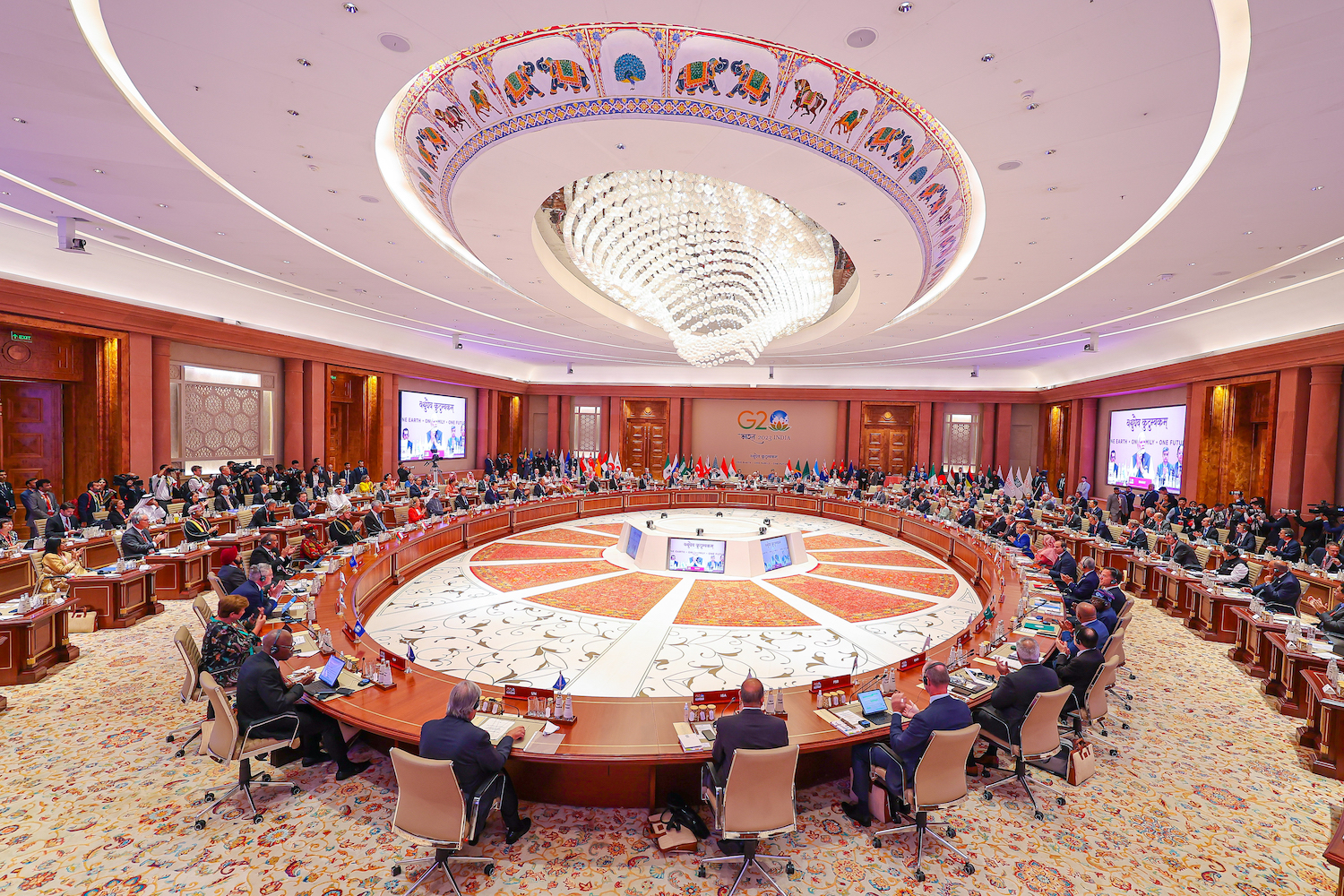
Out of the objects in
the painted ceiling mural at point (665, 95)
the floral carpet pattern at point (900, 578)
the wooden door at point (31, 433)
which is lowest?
the floral carpet pattern at point (900, 578)

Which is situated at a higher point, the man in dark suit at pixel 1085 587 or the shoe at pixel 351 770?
the man in dark suit at pixel 1085 587

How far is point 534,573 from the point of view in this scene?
9.56m

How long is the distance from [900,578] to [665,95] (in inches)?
321

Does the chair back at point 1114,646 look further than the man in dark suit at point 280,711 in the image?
Yes

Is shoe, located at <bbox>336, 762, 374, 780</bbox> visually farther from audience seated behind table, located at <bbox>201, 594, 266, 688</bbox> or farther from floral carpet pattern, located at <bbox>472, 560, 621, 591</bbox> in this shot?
floral carpet pattern, located at <bbox>472, 560, 621, 591</bbox>

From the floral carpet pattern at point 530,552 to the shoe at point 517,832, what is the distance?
7.30 metres

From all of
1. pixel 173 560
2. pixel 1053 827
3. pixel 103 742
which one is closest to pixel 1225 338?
pixel 1053 827

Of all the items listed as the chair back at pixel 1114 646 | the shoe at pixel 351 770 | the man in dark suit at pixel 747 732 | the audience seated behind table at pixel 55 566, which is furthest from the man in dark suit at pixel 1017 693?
the audience seated behind table at pixel 55 566

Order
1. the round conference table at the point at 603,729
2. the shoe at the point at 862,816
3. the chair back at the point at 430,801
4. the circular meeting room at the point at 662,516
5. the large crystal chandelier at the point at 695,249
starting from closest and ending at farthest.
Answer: the chair back at the point at 430,801, the circular meeting room at the point at 662,516, the round conference table at the point at 603,729, the shoe at the point at 862,816, the large crystal chandelier at the point at 695,249

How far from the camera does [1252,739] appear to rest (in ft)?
15.1

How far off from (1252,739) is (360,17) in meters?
8.28

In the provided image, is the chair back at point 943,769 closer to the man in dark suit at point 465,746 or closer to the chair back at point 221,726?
the man in dark suit at point 465,746

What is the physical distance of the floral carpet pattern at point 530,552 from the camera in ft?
34.9

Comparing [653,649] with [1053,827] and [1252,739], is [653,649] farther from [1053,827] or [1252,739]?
[1252,739]
